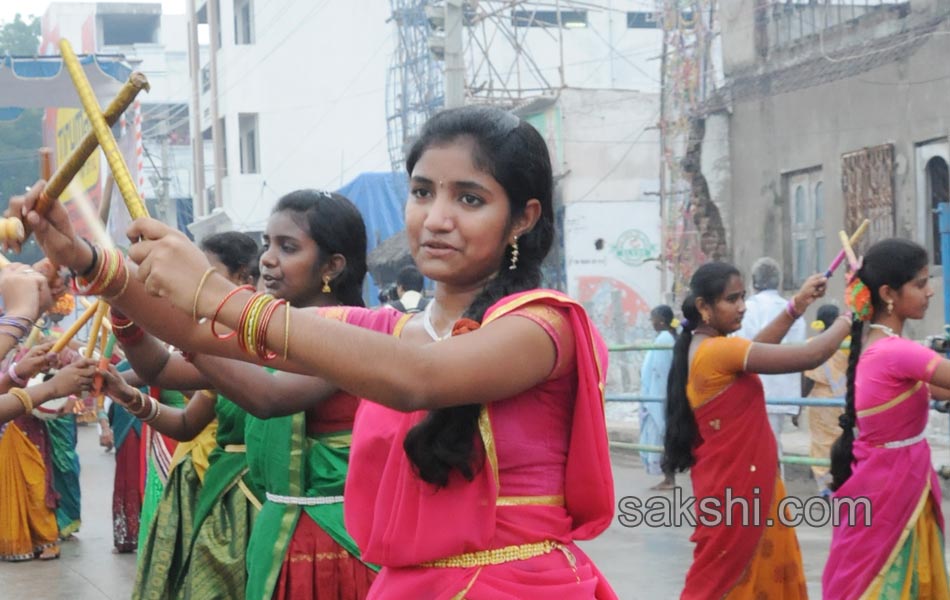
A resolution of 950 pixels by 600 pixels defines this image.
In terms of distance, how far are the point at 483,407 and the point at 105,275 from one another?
68cm

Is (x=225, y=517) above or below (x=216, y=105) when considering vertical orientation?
below

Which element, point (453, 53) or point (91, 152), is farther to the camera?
point (453, 53)

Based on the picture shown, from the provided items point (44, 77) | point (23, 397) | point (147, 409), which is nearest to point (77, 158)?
point (147, 409)

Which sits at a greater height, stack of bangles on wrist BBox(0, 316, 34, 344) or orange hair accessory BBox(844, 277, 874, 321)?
stack of bangles on wrist BBox(0, 316, 34, 344)

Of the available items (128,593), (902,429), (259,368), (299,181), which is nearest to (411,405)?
(259,368)

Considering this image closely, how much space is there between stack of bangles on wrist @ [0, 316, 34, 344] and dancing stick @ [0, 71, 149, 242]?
1.87 meters

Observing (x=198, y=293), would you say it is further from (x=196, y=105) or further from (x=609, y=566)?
(x=196, y=105)

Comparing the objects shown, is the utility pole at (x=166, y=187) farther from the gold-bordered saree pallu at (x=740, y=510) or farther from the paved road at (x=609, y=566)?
the gold-bordered saree pallu at (x=740, y=510)

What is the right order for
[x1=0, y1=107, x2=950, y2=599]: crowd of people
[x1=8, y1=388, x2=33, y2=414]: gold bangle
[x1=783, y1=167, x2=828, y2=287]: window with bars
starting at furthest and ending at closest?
[x1=783, y1=167, x2=828, y2=287]: window with bars
[x1=8, y1=388, x2=33, y2=414]: gold bangle
[x1=0, y1=107, x2=950, y2=599]: crowd of people

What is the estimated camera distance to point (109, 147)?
200cm

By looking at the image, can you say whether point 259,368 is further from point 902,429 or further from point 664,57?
point 664,57

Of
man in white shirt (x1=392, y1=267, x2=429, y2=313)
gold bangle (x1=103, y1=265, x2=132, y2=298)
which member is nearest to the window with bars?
man in white shirt (x1=392, y1=267, x2=429, y2=313)

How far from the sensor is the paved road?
25.9 feet

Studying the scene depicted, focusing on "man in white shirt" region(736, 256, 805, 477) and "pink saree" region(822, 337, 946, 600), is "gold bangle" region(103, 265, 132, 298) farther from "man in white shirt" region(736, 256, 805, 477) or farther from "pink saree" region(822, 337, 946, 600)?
"man in white shirt" region(736, 256, 805, 477)
